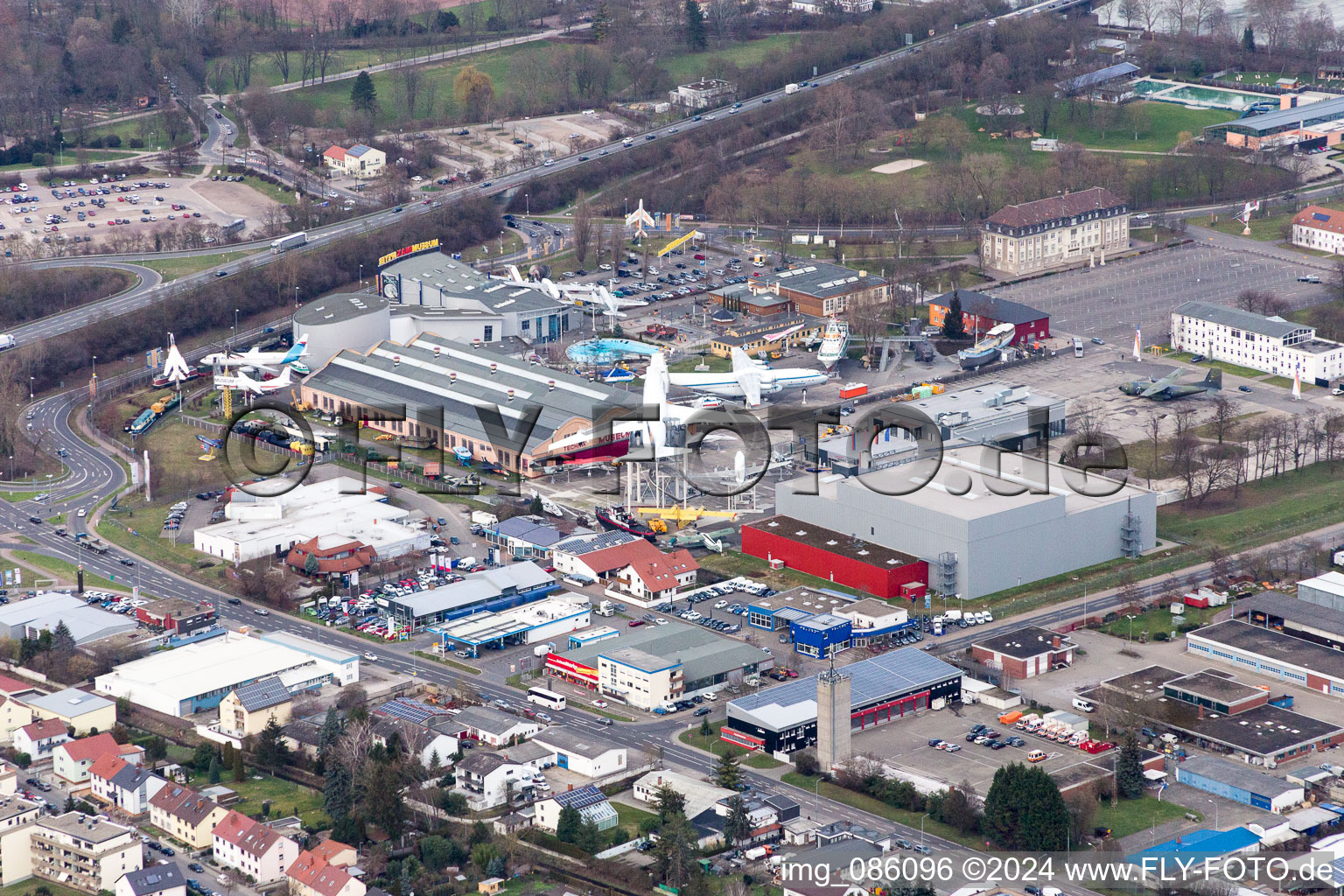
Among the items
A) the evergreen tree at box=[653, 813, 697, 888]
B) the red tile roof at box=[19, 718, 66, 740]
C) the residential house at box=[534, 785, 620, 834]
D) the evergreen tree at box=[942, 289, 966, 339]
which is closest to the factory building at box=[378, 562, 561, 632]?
the red tile roof at box=[19, 718, 66, 740]

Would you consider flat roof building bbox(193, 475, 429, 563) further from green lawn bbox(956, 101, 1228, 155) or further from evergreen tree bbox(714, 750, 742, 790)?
green lawn bbox(956, 101, 1228, 155)

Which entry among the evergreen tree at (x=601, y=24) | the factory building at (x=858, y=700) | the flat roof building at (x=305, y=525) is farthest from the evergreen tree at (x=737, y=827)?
the evergreen tree at (x=601, y=24)

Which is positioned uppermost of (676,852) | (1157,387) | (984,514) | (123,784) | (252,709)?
(984,514)

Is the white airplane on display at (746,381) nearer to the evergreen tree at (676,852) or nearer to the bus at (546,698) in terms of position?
the bus at (546,698)

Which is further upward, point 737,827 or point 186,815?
point 186,815

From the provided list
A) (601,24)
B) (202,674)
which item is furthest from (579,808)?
(601,24)

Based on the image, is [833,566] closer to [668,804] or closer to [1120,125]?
[668,804]

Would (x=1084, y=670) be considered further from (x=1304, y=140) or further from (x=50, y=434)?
(x=1304, y=140)
